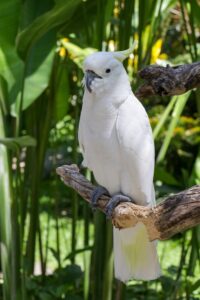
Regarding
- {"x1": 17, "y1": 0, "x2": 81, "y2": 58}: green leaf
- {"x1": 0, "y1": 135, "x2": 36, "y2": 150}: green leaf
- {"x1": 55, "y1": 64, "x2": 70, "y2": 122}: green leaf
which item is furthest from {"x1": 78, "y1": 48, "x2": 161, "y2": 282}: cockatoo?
{"x1": 55, "y1": 64, "x2": 70, "y2": 122}: green leaf

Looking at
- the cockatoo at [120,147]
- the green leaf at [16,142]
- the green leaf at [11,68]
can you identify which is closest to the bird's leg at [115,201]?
the cockatoo at [120,147]

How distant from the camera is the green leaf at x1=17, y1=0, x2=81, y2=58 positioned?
3.99ft

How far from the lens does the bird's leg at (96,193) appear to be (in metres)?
1.02

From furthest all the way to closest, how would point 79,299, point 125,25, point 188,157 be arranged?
point 188,157
point 79,299
point 125,25

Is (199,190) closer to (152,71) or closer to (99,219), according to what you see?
(152,71)

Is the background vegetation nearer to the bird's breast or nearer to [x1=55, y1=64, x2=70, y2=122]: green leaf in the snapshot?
[x1=55, y1=64, x2=70, y2=122]: green leaf

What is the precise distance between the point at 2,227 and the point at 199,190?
0.55 metres

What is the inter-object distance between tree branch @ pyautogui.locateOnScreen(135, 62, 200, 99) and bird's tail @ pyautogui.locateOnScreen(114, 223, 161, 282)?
0.74ft

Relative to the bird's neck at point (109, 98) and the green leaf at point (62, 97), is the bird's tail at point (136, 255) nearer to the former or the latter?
the bird's neck at point (109, 98)

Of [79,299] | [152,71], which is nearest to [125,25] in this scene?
[152,71]

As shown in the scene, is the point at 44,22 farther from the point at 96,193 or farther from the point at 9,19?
the point at 96,193

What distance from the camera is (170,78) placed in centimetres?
101

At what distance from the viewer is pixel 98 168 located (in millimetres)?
1003

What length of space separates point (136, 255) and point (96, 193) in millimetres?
121
